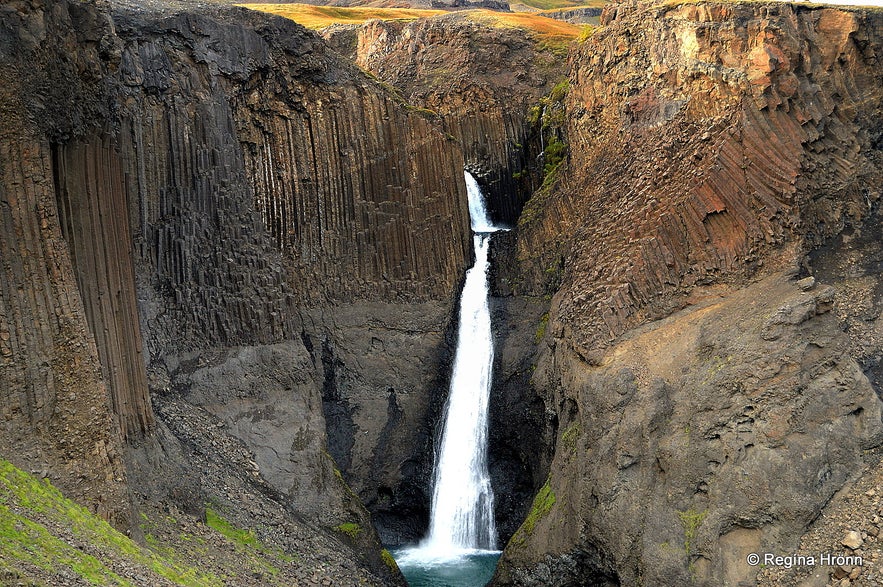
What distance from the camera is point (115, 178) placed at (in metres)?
19.8

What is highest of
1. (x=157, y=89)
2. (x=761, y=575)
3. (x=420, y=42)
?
(x=420, y=42)

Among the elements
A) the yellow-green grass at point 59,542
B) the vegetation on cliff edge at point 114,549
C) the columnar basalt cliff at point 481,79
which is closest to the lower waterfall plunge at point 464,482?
the columnar basalt cliff at point 481,79

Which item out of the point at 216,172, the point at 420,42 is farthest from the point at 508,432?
the point at 420,42

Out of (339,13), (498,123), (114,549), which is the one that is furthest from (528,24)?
(114,549)

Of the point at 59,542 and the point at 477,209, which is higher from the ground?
the point at 477,209

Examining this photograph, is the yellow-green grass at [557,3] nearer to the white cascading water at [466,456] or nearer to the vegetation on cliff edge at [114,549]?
the white cascading water at [466,456]

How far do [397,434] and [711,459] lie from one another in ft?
37.4

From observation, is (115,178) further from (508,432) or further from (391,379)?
(508,432)

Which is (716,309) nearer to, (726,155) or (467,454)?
(726,155)

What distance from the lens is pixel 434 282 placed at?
96.7 feet

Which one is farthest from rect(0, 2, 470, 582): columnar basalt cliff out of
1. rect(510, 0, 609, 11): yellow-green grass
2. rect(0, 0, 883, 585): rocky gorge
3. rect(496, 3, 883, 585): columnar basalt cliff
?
rect(510, 0, 609, 11): yellow-green grass

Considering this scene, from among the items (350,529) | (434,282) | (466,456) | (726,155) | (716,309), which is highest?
(726,155)

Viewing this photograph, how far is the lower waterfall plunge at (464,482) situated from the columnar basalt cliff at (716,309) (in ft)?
9.04

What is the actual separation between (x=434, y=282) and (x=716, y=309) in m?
10.7
